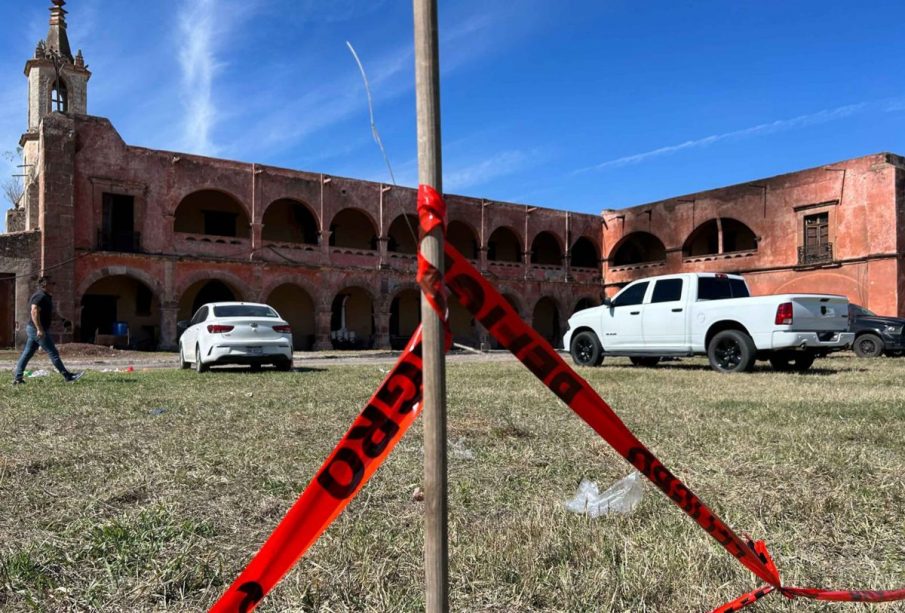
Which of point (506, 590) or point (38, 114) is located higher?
point (38, 114)

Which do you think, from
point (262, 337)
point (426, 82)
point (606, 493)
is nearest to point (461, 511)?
point (606, 493)

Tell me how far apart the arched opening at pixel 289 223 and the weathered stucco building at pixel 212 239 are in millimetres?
52

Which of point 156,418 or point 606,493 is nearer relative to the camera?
point 606,493

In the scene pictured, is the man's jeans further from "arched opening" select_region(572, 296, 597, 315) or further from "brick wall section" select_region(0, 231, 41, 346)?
"arched opening" select_region(572, 296, 597, 315)

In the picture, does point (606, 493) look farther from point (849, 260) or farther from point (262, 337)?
point (849, 260)

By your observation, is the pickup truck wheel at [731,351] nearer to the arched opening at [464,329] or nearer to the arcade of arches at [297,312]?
the arcade of arches at [297,312]

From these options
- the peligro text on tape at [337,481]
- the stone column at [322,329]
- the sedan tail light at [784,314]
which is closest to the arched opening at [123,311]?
the stone column at [322,329]

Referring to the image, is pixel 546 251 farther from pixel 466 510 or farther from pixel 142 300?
pixel 466 510

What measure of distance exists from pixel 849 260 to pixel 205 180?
25659 millimetres

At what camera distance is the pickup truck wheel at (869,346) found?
15651mm

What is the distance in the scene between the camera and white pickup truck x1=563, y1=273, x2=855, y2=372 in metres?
10.1

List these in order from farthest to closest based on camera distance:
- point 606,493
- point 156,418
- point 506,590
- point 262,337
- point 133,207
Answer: point 133,207 < point 262,337 < point 156,418 < point 606,493 < point 506,590

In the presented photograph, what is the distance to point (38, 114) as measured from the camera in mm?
28891

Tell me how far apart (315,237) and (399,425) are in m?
28.4
